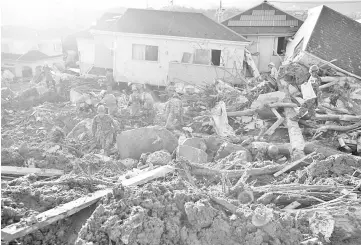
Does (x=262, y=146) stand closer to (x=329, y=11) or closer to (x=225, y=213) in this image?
(x=225, y=213)

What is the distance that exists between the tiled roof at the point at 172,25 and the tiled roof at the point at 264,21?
2.91 metres

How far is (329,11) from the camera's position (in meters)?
19.4

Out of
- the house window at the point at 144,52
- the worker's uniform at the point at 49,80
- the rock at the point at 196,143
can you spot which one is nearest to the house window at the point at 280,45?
the house window at the point at 144,52

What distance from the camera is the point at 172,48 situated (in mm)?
18891

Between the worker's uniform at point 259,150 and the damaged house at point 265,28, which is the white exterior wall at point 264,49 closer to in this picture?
the damaged house at point 265,28

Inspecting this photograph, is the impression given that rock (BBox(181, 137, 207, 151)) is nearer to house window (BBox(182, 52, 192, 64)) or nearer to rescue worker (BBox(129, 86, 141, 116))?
rescue worker (BBox(129, 86, 141, 116))

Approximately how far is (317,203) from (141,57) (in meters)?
13.7

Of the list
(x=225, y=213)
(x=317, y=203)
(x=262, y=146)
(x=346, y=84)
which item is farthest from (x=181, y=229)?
(x=346, y=84)

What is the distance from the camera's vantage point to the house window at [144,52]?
19125 mm

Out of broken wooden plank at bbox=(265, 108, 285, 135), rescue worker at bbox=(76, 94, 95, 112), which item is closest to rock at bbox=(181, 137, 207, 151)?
broken wooden plank at bbox=(265, 108, 285, 135)

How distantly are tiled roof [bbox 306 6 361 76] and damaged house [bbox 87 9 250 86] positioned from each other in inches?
124

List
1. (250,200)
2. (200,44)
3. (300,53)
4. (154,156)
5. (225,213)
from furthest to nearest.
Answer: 1. (200,44)
2. (300,53)
3. (154,156)
4. (250,200)
5. (225,213)

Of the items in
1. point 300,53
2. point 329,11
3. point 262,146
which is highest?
point 329,11

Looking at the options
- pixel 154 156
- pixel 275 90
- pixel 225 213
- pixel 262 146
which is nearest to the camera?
pixel 225 213
